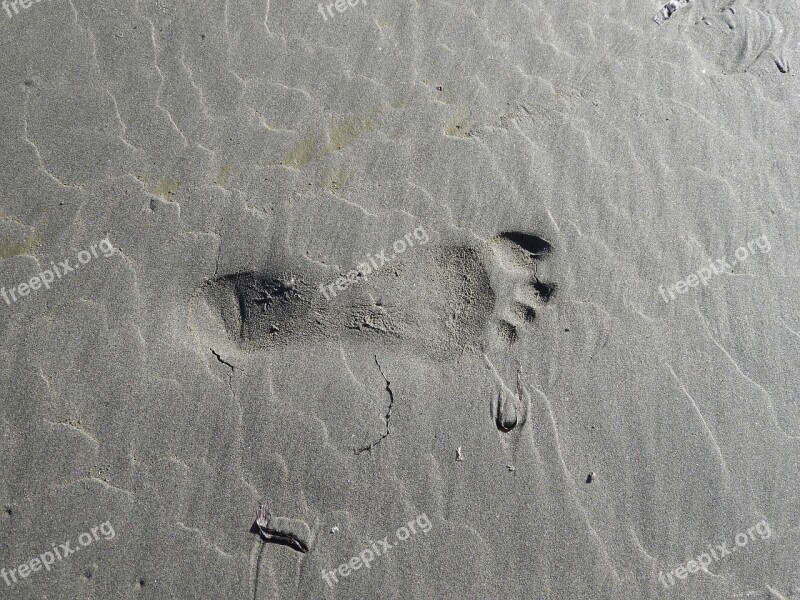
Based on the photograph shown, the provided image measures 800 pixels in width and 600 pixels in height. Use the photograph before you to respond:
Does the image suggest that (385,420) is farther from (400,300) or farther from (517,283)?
(517,283)

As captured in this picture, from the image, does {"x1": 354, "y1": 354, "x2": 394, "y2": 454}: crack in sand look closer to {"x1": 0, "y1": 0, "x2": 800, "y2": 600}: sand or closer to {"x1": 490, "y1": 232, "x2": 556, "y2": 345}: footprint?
{"x1": 0, "y1": 0, "x2": 800, "y2": 600}: sand

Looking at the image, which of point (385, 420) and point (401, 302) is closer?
point (385, 420)

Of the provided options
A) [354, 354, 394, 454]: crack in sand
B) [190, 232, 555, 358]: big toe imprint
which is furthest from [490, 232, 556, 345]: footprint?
[354, 354, 394, 454]: crack in sand

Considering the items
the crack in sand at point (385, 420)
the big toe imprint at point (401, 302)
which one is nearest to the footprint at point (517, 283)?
the big toe imprint at point (401, 302)

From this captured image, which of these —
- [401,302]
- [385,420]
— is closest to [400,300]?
[401,302]

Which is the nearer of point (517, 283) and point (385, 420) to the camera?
point (385, 420)

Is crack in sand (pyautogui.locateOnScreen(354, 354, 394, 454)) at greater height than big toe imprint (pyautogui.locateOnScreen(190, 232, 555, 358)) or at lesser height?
lesser

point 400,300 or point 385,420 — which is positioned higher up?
point 400,300

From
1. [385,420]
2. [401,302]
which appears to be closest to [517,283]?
[401,302]

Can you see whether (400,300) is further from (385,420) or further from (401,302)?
(385,420)
